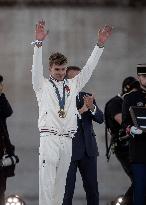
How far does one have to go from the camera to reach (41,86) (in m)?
5.86

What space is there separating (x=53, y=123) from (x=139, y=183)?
100 cm

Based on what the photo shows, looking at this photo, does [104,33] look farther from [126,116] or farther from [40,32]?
[126,116]

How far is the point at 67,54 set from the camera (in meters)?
8.83

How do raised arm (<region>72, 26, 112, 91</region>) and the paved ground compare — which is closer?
raised arm (<region>72, 26, 112, 91</region>)

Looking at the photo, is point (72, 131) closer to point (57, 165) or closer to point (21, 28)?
point (57, 165)

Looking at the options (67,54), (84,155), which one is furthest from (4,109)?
(67,54)

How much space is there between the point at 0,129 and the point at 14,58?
191 centimetres

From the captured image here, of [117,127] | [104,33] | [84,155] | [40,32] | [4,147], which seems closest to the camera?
[40,32]

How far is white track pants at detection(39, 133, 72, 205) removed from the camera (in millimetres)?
5734

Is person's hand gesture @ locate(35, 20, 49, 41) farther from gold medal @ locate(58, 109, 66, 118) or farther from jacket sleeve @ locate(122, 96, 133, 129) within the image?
jacket sleeve @ locate(122, 96, 133, 129)

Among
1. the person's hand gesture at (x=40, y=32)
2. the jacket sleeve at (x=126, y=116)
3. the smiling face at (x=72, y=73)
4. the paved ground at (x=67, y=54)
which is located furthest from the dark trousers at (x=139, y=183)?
the paved ground at (x=67, y=54)

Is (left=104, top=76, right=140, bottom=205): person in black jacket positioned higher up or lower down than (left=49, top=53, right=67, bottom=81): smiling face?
lower down

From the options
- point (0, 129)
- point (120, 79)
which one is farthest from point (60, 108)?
point (120, 79)

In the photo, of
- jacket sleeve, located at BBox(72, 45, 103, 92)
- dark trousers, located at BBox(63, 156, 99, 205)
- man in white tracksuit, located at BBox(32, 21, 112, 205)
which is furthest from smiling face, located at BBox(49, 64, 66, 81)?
dark trousers, located at BBox(63, 156, 99, 205)
